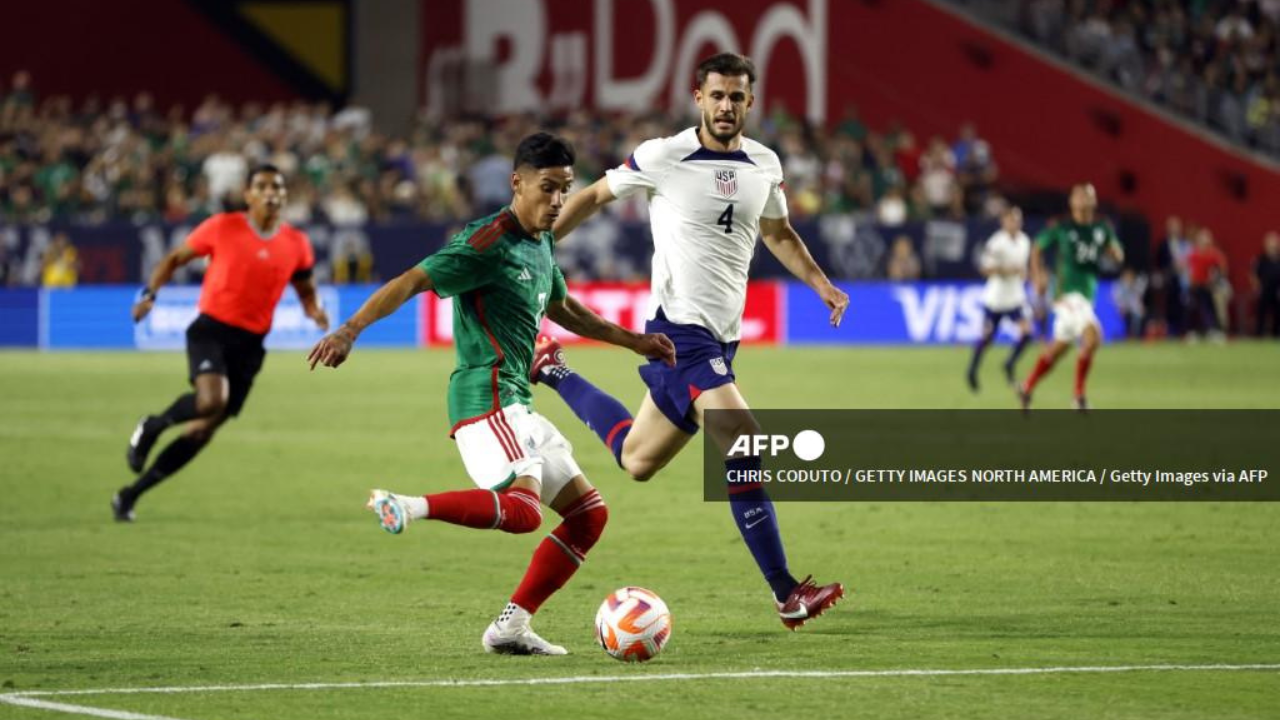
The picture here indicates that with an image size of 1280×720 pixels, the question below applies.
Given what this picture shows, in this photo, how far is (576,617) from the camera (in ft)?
33.5

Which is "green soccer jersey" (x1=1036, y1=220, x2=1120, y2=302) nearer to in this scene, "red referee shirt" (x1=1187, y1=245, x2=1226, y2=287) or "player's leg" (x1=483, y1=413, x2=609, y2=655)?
"player's leg" (x1=483, y1=413, x2=609, y2=655)

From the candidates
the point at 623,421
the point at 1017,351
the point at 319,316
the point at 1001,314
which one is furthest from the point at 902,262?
the point at 623,421

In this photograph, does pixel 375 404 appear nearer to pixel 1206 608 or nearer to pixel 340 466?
pixel 340 466

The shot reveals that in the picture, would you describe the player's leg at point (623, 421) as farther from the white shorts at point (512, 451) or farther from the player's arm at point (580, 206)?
the white shorts at point (512, 451)

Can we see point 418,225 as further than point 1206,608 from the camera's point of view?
Yes

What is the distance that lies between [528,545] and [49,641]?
450 centimetres

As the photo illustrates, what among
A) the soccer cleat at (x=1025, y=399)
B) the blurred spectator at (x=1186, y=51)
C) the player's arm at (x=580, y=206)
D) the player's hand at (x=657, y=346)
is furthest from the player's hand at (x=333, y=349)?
the blurred spectator at (x=1186, y=51)

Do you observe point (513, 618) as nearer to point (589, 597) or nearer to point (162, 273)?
point (589, 597)

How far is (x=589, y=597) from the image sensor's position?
1091cm

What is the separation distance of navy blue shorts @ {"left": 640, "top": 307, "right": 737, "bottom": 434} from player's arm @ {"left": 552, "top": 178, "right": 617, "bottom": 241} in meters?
0.64

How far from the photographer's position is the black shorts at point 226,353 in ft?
47.3

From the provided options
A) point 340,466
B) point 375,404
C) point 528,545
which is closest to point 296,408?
point 375,404

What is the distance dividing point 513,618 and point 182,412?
235 inches

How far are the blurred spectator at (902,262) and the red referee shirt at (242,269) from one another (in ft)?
79.5
